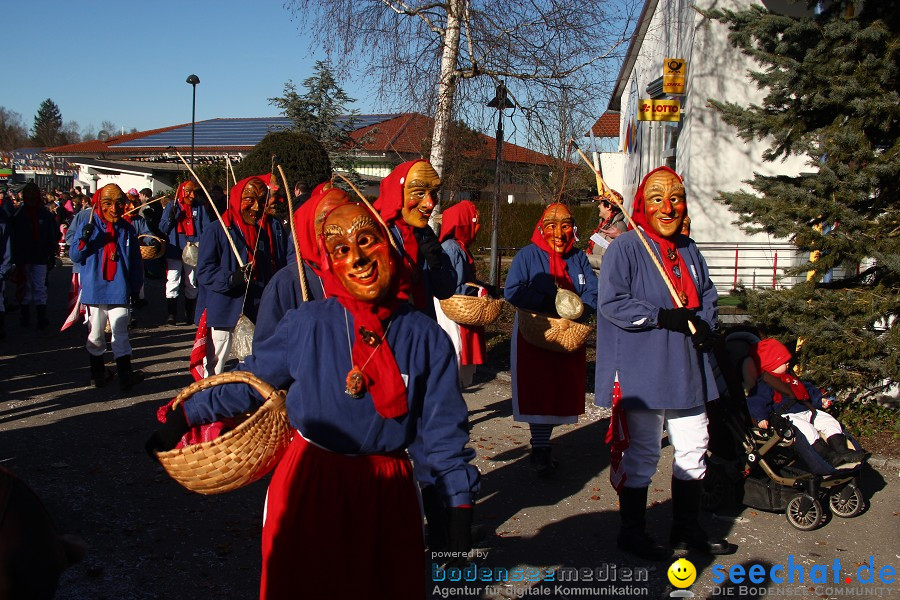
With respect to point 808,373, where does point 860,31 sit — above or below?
above

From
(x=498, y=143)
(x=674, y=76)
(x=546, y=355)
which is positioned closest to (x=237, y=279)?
(x=546, y=355)

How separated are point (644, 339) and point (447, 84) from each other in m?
8.34

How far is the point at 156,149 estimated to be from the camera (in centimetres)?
4634

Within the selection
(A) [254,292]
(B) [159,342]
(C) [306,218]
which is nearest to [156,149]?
(B) [159,342]

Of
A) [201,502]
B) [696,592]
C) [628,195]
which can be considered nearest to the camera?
[696,592]

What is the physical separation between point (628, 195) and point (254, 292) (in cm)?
1710

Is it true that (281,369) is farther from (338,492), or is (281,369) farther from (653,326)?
(653,326)

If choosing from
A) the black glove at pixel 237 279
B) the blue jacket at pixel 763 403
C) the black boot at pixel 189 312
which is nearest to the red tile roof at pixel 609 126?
the black boot at pixel 189 312

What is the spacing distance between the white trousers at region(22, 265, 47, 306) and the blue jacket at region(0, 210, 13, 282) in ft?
4.21

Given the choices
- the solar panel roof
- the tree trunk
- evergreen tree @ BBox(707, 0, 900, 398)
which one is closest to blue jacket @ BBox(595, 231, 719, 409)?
evergreen tree @ BBox(707, 0, 900, 398)

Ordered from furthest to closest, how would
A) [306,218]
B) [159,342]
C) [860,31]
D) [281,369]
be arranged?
1. [159,342]
2. [860,31]
3. [306,218]
4. [281,369]

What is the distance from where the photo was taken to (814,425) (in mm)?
5707

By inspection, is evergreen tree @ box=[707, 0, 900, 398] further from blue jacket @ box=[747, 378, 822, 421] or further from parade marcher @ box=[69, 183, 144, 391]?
parade marcher @ box=[69, 183, 144, 391]

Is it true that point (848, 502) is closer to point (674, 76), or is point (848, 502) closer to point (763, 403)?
point (763, 403)
